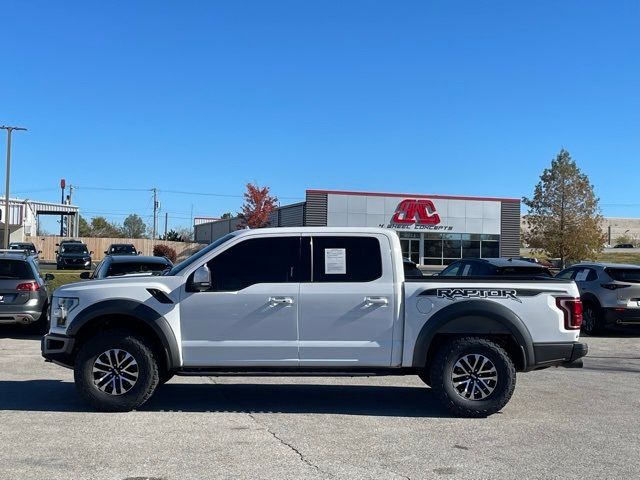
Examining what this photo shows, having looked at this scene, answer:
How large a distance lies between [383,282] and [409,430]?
5.00 feet

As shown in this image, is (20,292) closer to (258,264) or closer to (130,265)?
(130,265)

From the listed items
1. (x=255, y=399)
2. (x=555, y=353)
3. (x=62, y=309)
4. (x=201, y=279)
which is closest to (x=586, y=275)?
(x=555, y=353)

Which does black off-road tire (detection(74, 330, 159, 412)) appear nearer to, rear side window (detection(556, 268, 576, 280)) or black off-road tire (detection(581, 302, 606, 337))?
black off-road tire (detection(581, 302, 606, 337))

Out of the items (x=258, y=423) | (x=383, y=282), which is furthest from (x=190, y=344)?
(x=383, y=282)

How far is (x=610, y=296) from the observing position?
581 inches

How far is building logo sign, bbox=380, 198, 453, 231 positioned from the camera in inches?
1994

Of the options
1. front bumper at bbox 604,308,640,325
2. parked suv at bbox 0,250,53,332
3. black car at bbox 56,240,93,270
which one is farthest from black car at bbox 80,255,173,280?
black car at bbox 56,240,93,270

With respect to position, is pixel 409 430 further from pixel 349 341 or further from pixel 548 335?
pixel 548 335

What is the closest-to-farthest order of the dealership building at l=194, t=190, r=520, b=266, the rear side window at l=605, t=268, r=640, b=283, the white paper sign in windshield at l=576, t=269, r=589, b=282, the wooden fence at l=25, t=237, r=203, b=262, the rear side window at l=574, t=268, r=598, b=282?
the rear side window at l=605, t=268, r=640, b=283 < the rear side window at l=574, t=268, r=598, b=282 < the white paper sign in windshield at l=576, t=269, r=589, b=282 < the dealership building at l=194, t=190, r=520, b=266 < the wooden fence at l=25, t=237, r=203, b=262

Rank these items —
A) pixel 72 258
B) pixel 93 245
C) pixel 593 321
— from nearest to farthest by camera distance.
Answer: pixel 593 321 → pixel 72 258 → pixel 93 245

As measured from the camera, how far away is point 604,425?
700cm

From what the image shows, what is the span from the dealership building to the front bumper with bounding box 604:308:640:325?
35.0 m

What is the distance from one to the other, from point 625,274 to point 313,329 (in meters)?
10.3

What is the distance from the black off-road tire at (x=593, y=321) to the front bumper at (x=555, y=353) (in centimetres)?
828
